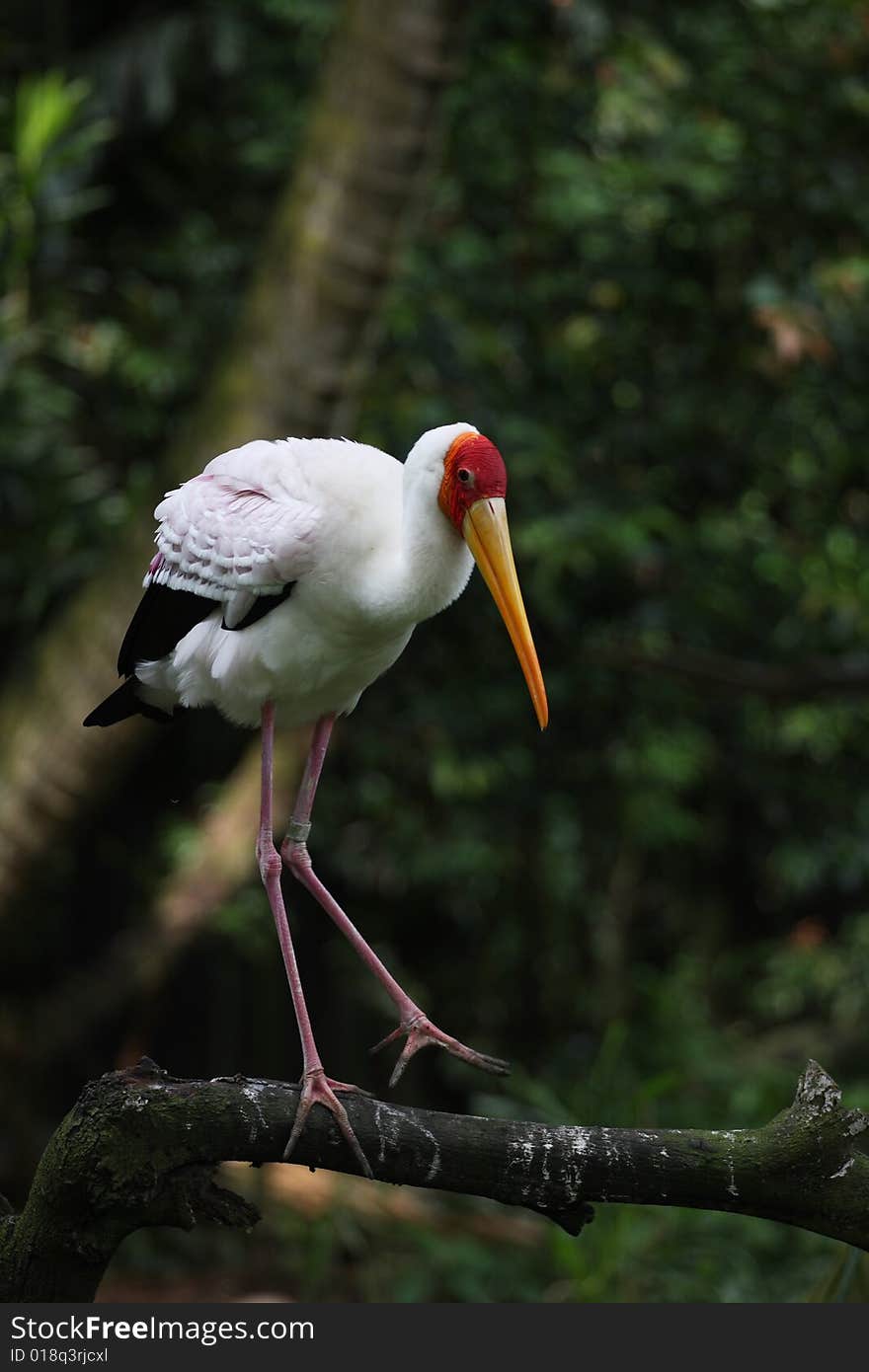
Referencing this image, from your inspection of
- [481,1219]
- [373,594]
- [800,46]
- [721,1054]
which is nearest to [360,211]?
[800,46]

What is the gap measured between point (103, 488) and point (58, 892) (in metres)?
1.92

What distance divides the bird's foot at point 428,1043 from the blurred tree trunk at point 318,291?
7.83 ft

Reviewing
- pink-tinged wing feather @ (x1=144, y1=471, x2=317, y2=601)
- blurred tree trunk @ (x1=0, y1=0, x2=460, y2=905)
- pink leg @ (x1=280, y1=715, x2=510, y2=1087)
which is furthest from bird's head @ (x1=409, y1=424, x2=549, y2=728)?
blurred tree trunk @ (x1=0, y1=0, x2=460, y2=905)

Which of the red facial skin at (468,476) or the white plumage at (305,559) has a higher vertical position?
the red facial skin at (468,476)

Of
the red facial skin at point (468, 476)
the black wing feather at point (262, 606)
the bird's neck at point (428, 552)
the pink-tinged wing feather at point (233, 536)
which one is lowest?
the black wing feather at point (262, 606)

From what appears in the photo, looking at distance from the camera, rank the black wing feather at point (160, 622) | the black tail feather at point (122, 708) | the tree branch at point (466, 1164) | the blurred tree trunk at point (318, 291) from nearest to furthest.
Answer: the tree branch at point (466, 1164)
the black wing feather at point (160, 622)
the black tail feather at point (122, 708)
the blurred tree trunk at point (318, 291)

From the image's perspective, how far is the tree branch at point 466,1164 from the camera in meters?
2.65

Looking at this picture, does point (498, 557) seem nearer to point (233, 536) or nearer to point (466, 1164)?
point (233, 536)

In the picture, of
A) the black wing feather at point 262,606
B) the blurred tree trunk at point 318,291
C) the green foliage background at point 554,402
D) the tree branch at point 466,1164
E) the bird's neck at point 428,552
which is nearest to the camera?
the tree branch at point 466,1164

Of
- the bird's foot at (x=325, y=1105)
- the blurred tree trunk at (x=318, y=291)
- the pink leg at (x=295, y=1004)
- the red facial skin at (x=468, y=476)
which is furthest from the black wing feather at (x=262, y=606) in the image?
the blurred tree trunk at (x=318, y=291)

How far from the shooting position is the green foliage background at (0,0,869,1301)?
6152mm

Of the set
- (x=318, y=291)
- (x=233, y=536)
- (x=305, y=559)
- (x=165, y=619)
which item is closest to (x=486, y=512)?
(x=305, y=559)

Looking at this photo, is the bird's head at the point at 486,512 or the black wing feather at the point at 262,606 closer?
the bird's head at the point at 486,512

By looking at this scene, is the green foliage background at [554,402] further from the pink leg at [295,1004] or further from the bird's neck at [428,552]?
the bird's neck at [428,552]
